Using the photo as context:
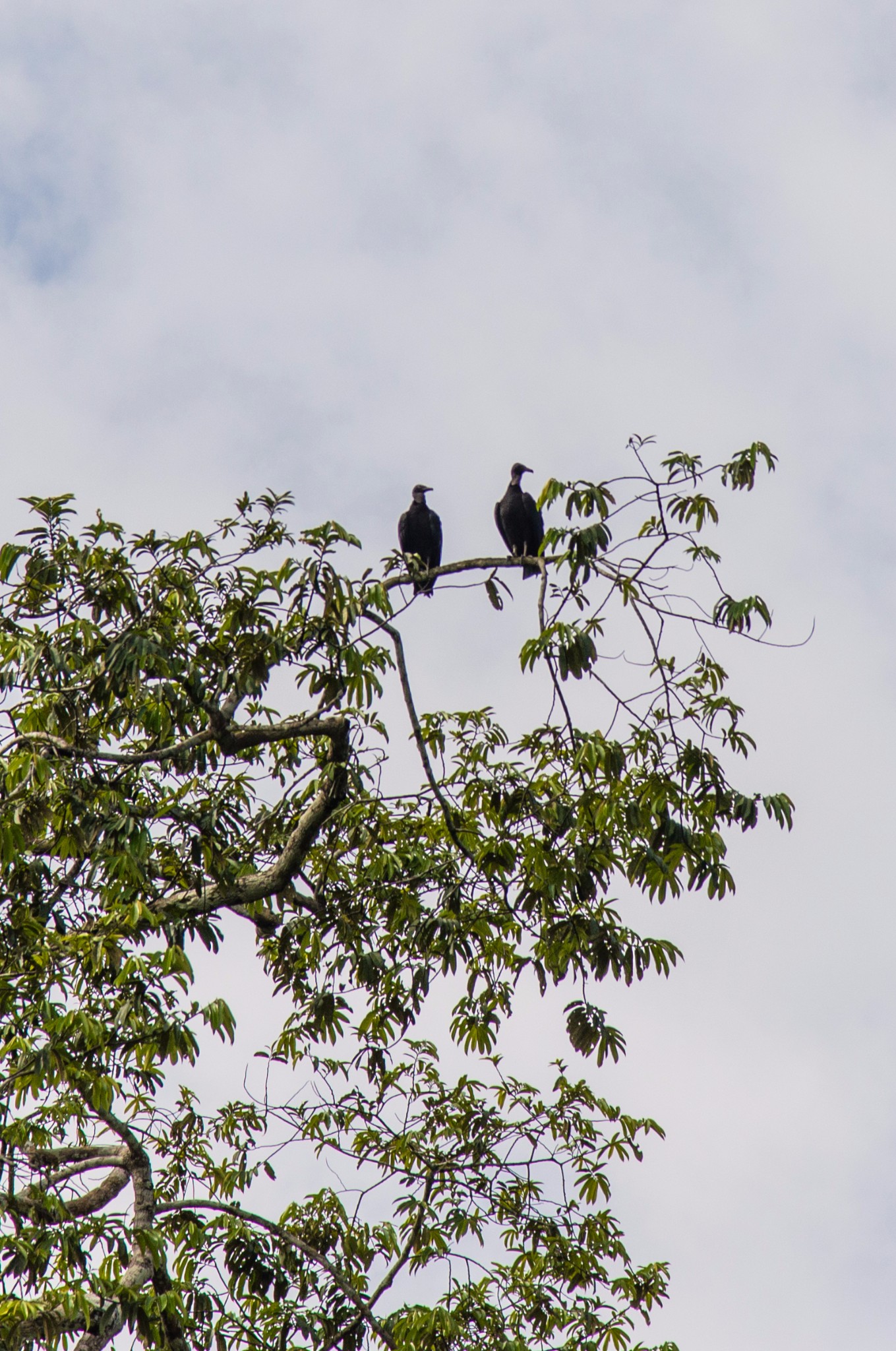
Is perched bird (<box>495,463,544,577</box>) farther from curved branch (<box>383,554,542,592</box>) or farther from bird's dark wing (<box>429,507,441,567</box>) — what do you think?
curved branch (<box>383,554,542,592</box>)

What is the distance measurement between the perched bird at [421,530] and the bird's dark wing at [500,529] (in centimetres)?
51

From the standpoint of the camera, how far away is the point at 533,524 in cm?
934

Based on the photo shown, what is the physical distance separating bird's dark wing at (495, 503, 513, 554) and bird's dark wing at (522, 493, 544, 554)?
163 millimetres

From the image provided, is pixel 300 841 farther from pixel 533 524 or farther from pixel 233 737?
pixel 533 524

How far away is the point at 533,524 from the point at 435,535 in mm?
793

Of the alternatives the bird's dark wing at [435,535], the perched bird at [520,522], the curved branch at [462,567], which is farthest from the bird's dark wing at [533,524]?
the curved branch at [462,567]

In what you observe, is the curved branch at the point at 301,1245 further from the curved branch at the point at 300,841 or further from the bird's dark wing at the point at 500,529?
the bird's dark wing at the point at 500,529

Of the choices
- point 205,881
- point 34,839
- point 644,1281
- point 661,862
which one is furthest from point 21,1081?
point 644,1281

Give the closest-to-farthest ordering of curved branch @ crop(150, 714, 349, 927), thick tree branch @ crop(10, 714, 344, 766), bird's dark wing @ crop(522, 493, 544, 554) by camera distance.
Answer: thick tree branch @ crop(10, 714, 344, 766)
curved branch @ crop(150, 714, 349, 927)
bird's dark wing @ crop(522, 493, 544, 554)

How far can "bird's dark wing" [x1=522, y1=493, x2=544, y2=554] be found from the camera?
9.30m

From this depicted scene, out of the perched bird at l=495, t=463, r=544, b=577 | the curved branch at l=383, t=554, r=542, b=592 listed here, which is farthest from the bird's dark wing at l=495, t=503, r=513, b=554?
the curved branch at l=383, t=554, r=542, b=592

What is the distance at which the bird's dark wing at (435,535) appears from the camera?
9.77m

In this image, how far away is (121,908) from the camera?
462 centimetres

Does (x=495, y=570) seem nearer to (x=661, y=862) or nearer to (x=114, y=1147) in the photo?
Result: (x=661, y=862)
